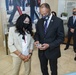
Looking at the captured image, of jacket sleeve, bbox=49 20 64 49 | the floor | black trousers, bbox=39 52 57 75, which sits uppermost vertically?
jacket sleeve, bbox=49 20 64 49

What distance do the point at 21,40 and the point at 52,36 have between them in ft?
1.55

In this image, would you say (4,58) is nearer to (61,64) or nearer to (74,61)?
(61,64)

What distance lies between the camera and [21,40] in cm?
242

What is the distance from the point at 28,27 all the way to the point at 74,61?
2.09m

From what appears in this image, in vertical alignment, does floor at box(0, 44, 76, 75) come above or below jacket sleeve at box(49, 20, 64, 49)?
below

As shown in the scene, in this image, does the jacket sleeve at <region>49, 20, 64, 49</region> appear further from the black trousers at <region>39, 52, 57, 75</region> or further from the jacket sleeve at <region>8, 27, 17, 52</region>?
the jacket sleeve at <region>8, 27, 17, 52</region>

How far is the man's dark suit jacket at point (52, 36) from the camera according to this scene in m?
2.31

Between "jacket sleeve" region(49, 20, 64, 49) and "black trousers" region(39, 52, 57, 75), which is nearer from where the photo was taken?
"jacket sleeve" region(49, 20, 64, 49)

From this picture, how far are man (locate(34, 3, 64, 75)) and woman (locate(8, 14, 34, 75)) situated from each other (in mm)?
145

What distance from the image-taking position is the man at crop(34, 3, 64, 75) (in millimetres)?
2301

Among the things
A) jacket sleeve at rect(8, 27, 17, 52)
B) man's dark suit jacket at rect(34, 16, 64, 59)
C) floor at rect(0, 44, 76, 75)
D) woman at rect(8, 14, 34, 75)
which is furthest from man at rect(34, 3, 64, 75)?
floor at rect(0, 44, 76, 75)

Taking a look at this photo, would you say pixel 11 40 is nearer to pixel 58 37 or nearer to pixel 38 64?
pixel 58 37

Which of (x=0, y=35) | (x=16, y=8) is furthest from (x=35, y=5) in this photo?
(x=0, y=35)

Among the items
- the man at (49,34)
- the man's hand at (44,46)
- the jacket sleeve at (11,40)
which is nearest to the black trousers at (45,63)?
the man at (49,34)
